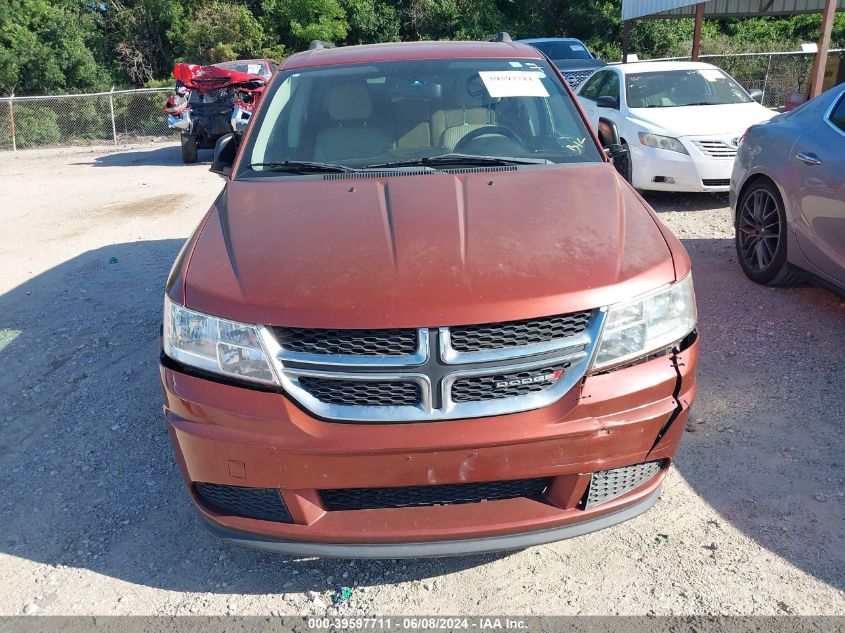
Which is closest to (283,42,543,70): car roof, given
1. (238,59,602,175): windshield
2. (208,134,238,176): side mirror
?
(238,59,602,175): windshield

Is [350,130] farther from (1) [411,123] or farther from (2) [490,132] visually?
(2) [490,132]

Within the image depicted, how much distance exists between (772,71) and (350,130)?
1952cm

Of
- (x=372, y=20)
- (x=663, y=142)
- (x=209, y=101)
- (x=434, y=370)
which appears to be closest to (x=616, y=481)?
(x=434, y=370)

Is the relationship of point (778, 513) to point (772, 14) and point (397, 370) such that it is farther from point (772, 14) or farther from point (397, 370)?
point (772, 14)

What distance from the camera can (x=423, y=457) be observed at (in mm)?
2264

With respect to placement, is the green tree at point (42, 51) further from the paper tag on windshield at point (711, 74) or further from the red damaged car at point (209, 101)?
the paper tag on windshield at point (711, 74)

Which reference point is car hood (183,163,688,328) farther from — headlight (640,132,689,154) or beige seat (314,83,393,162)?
headlight (640,132,689,154)

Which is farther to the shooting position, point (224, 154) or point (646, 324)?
point (224, 154)

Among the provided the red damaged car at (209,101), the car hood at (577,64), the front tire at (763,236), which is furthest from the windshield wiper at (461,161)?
the car hood at (577,64)

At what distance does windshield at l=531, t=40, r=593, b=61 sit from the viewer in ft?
52.5

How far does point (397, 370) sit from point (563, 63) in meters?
14.6

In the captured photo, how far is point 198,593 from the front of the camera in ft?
8.82

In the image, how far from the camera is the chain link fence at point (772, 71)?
1952 cm

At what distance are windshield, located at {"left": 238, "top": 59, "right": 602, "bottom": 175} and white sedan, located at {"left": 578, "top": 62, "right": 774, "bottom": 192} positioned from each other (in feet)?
11.6
